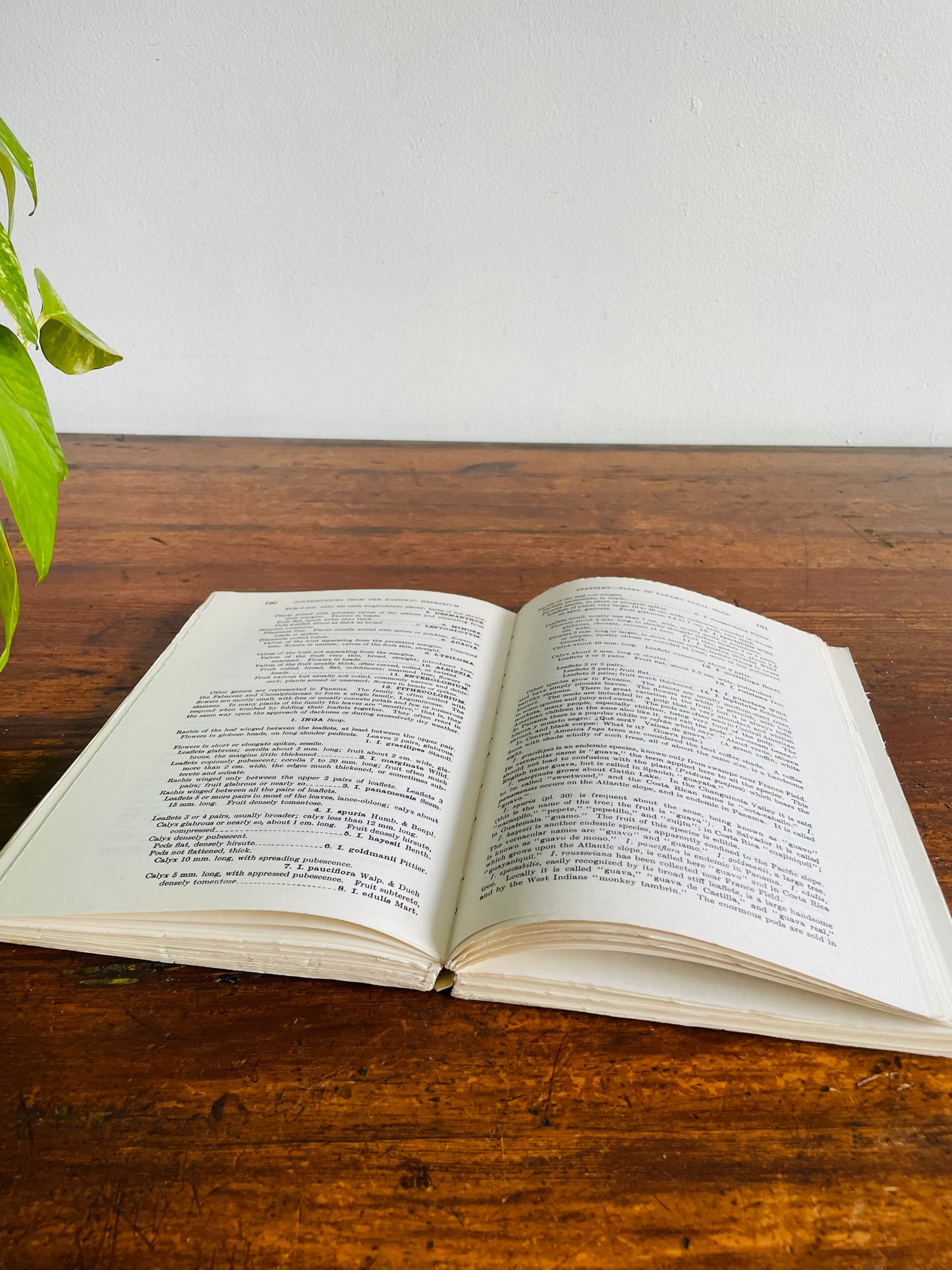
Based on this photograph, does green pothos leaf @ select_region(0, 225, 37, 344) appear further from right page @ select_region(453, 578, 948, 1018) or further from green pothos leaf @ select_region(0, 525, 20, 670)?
right page @ select_region(453, 578, 948, 1018)

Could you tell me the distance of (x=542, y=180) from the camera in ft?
3.59

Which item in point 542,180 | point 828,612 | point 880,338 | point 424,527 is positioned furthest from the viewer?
point 880,338

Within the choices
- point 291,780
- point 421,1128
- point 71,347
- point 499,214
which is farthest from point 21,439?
point 499,214

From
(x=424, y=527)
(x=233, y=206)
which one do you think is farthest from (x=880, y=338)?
(x=233, y=206)

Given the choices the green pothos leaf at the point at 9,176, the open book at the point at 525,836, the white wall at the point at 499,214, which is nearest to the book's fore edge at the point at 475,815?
the open book at the point at 525,836

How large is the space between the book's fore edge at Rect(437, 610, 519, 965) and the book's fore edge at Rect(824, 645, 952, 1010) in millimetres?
240

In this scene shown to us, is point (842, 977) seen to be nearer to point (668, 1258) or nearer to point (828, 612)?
point (668, 1258)

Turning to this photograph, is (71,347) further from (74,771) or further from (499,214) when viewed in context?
(499,214)

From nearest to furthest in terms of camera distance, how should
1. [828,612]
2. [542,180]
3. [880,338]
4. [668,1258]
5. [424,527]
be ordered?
[668,1258]
[828,612]
[424,527]
[542,180]
[880,338]

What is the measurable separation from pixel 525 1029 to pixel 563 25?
1042mm

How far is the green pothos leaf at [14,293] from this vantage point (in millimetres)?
385

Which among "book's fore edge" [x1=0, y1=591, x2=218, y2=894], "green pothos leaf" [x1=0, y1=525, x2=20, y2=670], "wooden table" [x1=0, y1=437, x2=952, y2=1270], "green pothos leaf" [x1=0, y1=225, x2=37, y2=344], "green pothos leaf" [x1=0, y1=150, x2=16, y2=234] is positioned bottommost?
"wooden table" [x1=0, y1=437, x2=952, y2=1270]

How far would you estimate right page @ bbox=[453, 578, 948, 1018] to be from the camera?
44 cm

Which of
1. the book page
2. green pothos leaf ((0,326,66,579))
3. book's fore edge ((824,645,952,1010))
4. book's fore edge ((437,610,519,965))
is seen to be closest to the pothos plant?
green pothos leaf ((0,326,66,579))
